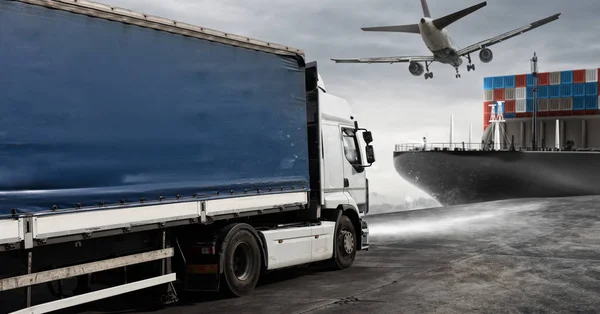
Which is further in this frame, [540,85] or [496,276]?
[540,85]

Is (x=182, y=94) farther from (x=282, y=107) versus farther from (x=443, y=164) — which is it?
(x=443, y=164)

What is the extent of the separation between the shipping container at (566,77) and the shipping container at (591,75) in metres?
1.51

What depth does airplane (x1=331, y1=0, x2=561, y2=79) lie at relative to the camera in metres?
40.3

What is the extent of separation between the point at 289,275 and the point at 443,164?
43128 mm

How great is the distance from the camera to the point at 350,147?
13.4 m

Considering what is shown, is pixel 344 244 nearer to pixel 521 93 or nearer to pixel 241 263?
pixel 241 263

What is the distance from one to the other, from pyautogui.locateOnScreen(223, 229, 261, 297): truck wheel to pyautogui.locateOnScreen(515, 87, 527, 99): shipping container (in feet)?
206

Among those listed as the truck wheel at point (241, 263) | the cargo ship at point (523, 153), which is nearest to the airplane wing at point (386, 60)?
the cargo ship at point (523, 153)

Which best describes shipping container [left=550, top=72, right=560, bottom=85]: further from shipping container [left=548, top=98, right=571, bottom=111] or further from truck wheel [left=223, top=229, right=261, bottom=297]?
truck wheel [left=223, top=229, right=261, bottom=297]

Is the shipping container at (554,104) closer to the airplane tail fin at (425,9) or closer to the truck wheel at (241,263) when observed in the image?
the airplane tail fin at (425,9)

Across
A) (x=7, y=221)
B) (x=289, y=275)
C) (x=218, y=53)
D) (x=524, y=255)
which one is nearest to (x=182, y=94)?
(x=218, y=53)

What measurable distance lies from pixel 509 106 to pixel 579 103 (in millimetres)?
7129

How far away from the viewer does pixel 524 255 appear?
570 inches

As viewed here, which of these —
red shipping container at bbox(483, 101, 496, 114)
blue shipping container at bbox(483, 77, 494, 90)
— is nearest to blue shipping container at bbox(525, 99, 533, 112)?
red shipping container at bbox(483, 101, 496, 114)
